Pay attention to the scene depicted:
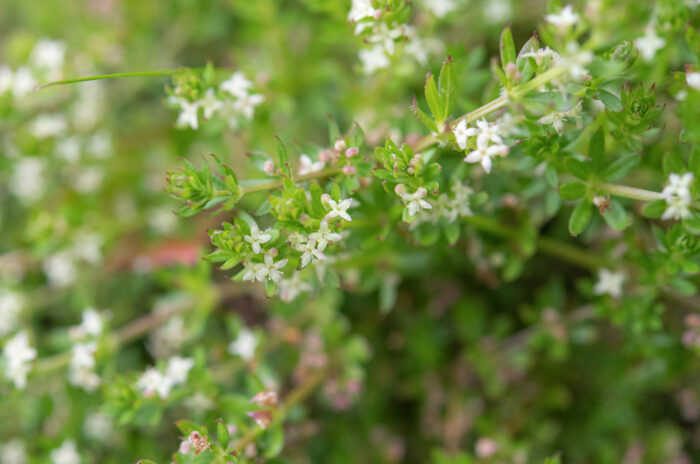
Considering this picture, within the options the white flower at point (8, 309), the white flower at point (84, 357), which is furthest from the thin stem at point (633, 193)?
the white flower at point (8, 309)

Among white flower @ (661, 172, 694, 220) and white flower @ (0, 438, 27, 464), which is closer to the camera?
white flower @ (661, 172, 694, 220)

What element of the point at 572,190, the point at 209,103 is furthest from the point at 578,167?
the point at 209,103

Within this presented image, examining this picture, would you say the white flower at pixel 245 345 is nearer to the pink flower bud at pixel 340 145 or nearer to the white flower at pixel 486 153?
the pink flower bud at pixel 340 145

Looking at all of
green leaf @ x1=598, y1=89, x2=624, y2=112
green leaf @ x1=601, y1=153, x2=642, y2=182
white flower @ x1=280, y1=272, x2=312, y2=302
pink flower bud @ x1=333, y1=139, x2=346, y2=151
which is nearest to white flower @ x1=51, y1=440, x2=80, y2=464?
white flower @ x1=280, y1=272, x2=312, y2=302

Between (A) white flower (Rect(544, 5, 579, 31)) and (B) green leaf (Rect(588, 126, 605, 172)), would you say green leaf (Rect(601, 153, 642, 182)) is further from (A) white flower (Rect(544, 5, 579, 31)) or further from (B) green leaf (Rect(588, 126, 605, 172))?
(A) white flower (Rect(544, 5, 579, 31))

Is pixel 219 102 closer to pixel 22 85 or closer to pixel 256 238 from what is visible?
pixel 256 238

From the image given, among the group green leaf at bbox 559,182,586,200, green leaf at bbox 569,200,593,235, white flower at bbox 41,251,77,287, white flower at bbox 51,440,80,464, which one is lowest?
white flower at bbox 51,440,80,464

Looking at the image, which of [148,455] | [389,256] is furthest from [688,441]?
[148,455]

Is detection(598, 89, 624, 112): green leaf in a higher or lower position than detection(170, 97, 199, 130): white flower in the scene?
lower

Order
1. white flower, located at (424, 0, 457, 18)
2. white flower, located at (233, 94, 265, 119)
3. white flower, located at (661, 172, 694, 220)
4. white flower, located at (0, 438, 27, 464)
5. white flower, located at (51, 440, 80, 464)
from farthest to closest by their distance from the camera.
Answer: white flower, located at (0, 438, 27, 464) → white flower, located at (51, 440, 80, 464) → white flower, located at (424, 0, 457, 18) → white flower, located at (233, 94, 265, 119) → white flower, located at (661, 172, 694, 220)
